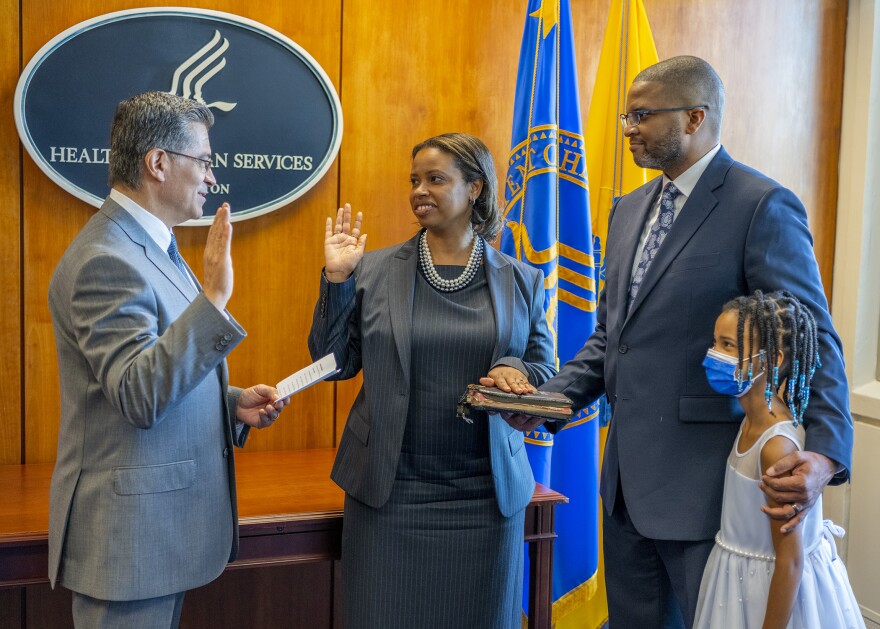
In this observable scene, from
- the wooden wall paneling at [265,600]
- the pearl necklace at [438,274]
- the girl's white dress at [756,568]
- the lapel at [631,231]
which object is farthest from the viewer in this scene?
the wooden wall paneling at [265,600]

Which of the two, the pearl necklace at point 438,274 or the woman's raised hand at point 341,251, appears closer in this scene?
the woman's raised hand at point 341,251

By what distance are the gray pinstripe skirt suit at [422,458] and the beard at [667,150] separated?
1.91ft

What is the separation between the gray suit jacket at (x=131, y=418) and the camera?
1.66 m

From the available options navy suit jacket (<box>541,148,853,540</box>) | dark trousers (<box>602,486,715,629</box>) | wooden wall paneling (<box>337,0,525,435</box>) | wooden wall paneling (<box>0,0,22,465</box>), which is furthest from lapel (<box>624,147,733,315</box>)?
wooden wall paneling (<box>0,0,22,465</box>)

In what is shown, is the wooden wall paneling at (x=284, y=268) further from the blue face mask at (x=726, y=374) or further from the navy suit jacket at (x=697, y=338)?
the blue face mask at (x=726, y=374)

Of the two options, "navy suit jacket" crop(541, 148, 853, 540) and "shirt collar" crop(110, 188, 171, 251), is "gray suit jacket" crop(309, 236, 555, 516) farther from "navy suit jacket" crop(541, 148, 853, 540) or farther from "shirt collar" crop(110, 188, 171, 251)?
"shirt collar" crop(110, 188, 171, 251)

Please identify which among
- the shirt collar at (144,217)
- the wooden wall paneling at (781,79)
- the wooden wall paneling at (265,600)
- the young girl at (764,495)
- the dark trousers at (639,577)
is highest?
the wooden wall paneling at (781,79)

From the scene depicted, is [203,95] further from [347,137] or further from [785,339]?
[785,339]

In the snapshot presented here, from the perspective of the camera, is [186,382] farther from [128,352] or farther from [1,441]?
[1,441]

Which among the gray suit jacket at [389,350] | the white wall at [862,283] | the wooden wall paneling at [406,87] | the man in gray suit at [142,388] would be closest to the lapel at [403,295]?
the gray suit jacket at [389,350]

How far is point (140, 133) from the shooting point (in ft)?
6.07

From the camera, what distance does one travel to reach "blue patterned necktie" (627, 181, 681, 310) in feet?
6.80

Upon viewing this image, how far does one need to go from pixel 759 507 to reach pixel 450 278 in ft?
3.41

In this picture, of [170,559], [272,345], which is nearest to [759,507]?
[170,559]
